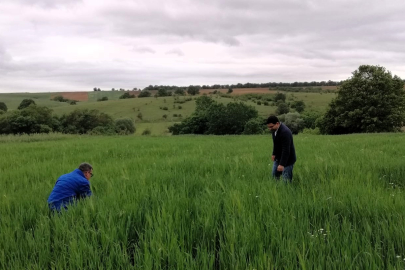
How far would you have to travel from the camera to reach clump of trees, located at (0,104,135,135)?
4922 cm

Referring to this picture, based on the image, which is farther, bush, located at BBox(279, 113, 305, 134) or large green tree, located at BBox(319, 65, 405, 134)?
bush, located at BBox(279, 113, 305, 134)

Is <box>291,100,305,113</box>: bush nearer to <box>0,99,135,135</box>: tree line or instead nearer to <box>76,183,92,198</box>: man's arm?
<box>0,99,135,135</box>: tree line

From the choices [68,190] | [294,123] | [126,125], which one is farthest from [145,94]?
[68,190]

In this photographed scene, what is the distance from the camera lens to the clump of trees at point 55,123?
4922 cm

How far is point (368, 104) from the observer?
3875cm

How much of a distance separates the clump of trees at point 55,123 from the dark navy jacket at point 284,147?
4562 cm

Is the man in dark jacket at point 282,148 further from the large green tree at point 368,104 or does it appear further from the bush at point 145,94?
the bush at point 145,94

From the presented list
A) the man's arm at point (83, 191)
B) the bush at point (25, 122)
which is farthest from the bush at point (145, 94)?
the man's arm at point (83, 191)

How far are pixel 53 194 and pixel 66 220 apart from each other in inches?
49.9

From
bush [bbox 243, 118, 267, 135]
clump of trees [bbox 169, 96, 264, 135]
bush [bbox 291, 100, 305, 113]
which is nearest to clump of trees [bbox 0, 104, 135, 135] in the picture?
clump of trees [bbox 169, 96, 264, 135]

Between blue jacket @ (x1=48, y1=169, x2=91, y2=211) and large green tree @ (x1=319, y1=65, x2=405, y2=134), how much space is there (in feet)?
134

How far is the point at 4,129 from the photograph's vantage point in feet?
163

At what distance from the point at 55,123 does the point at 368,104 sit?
5549 cm

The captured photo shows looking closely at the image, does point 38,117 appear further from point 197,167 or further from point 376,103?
point 376,103
